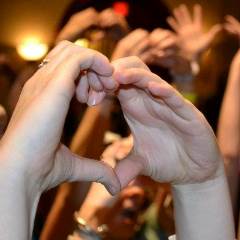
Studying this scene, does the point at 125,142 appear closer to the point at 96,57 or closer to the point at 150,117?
the point at 150,117

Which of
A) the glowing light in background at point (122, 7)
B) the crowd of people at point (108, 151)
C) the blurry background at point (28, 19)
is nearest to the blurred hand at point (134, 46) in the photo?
the crowd of people at point (108, 151)

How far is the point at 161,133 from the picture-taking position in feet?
2.39

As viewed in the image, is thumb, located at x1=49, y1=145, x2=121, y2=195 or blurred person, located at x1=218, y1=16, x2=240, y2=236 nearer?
thumb, located at x1=49, y1=145, x2=121, y2=195

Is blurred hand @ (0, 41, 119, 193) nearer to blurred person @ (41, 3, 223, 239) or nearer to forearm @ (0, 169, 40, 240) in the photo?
forearm @ (0, 169, 40, 240)

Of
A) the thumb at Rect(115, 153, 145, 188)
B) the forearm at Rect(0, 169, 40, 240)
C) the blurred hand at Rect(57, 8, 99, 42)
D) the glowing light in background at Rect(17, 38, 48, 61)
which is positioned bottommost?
the glowing light in background at Rect(17, 38, 48, 61)

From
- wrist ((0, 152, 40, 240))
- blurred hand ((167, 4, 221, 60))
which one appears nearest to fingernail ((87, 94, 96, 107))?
wrist ((0, 152, 40, 240))

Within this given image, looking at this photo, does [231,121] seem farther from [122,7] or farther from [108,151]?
[122,7]

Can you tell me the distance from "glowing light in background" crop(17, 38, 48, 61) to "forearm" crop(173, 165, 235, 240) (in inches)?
96.2

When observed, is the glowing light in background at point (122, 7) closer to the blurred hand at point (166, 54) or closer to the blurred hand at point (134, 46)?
the blurred hand at point (166, 54)

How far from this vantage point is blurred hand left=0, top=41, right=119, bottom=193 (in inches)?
22.9

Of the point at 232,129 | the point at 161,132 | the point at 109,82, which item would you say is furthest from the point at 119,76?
the point at 232,129

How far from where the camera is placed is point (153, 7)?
2.97 metres

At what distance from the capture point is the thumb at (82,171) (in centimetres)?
66

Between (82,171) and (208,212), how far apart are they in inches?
7.2
